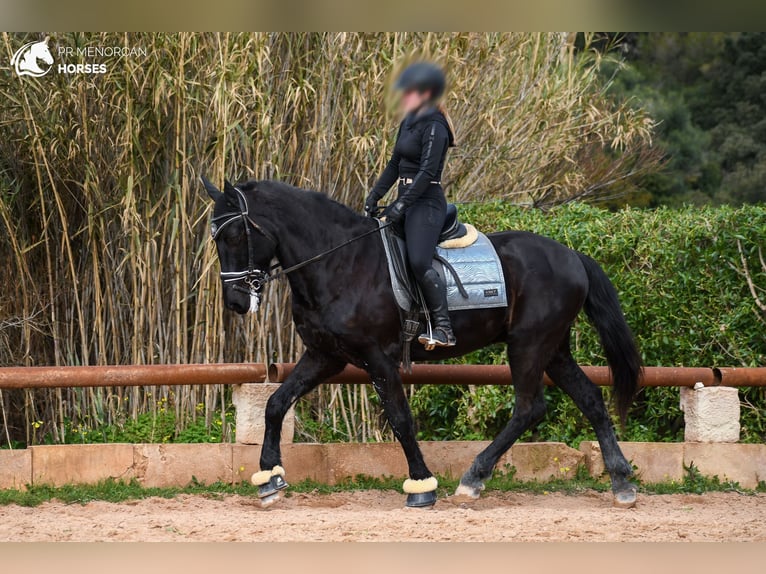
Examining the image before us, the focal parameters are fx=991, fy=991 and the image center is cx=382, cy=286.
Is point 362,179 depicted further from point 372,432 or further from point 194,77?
point 372,432

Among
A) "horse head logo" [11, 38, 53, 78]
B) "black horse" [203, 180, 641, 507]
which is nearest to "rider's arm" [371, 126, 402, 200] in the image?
"black horse" [203, 180, 641, 507]

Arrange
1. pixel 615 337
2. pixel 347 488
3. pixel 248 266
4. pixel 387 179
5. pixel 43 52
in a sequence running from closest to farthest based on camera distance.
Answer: pixel 248 266, pixel 387 179, pixel 615 337, pixel 347 488, pixel 43 52

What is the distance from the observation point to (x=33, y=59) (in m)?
7.91

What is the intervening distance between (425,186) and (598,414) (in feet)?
6.70

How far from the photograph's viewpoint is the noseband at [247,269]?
246 inches

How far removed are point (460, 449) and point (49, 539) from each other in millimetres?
3188

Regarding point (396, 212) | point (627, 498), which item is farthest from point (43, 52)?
point (627, 498)

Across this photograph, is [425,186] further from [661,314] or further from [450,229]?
[661,314]

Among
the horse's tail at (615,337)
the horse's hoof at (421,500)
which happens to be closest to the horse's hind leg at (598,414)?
the horse's tail at (615,337)

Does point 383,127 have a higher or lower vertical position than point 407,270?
higher

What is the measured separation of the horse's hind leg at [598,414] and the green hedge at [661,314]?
1.05 meters

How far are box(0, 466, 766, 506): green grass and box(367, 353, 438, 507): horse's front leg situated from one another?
55cm

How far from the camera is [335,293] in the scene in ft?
21.2
